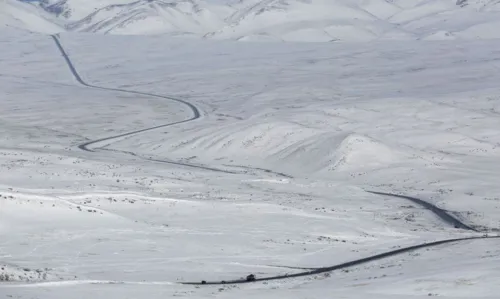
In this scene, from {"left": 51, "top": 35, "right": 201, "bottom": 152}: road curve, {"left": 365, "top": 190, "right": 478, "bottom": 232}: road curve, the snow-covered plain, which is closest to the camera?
the snow-covered plain

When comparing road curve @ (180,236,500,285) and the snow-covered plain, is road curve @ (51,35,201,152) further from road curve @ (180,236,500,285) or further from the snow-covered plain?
road curve @ (180,236,500,285)

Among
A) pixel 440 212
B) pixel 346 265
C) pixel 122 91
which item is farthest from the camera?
pixel 122 91

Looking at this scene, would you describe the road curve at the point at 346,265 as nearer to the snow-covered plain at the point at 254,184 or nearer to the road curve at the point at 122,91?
the snow-covered plain at the point at 254,184

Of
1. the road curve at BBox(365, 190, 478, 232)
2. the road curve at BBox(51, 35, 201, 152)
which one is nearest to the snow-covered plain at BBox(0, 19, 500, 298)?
the road curve at BBox(365, 190, 478, 232)

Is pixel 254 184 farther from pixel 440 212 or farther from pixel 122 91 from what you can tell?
pixel 122 91

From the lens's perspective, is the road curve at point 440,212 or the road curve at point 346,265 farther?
the road curve at point 440,212

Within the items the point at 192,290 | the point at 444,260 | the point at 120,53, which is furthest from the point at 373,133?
the point at 120,53

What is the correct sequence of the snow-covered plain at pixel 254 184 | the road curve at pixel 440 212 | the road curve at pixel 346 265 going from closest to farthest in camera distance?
the road curve at pixel 346 265 < the snow-covered plain at pixel 254 184 < the road curve at pixel 440 212

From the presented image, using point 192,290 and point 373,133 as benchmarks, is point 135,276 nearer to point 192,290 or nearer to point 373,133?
point 192,290

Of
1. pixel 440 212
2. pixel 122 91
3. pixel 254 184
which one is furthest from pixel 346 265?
pixel 122 91

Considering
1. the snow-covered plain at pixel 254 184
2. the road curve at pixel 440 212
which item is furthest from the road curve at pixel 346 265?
the road curve at pixel 440 212
